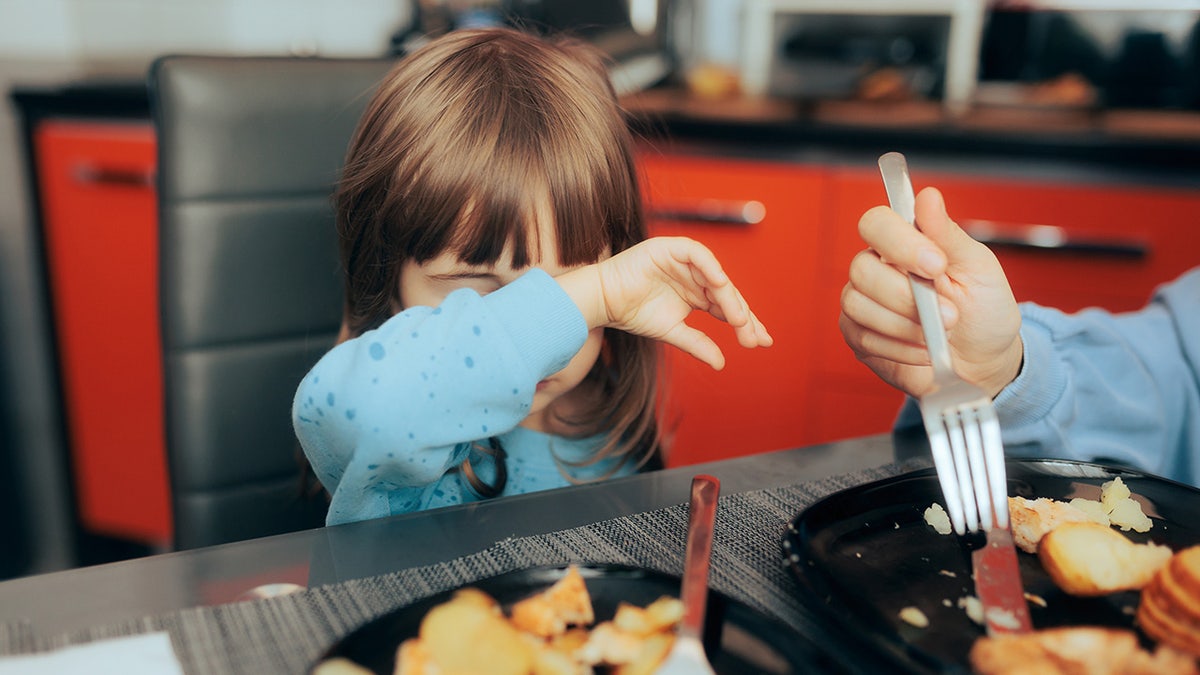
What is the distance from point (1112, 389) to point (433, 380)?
606mm

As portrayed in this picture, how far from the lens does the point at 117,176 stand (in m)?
1.84

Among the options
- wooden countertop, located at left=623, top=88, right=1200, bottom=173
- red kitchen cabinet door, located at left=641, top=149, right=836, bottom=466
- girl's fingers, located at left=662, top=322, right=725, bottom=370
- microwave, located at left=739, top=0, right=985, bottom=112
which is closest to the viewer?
girl's fingers, located at left=662, top=322, right=725, bottom=370

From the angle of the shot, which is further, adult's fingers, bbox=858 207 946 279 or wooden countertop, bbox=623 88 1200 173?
wooden countertop, bbox=623 88 1200 173

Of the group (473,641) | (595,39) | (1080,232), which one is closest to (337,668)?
(473,641)

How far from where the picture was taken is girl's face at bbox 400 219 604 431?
2.58ft

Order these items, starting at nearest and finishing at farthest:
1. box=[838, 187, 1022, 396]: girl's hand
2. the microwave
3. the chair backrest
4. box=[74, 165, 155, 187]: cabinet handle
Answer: box=[838, 187, 1022, 396]: girl's hand, the chair backrest, box=[74, 165, 155, 187]: cabinet handle, the microwave

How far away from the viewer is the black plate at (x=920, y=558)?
448mm

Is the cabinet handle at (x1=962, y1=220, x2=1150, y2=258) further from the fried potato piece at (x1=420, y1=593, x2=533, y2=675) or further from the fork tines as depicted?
the fried potato piece at (x1=420, y1=593, x2=533, y2=675)

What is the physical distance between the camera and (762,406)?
1.82 metres

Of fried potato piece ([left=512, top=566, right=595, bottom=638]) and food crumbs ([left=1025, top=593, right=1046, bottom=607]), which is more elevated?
fried potato piece ([left=512, top=566, right=595, bottom=638])

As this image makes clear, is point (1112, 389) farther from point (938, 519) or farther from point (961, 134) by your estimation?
point (961, 134)

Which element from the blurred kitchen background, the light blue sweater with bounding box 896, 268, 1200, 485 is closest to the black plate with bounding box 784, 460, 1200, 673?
the light blue sweater with bounding box 896, 268, 1200, 485

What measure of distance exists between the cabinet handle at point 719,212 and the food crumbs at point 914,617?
1285mm

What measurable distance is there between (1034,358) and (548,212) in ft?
1.39
